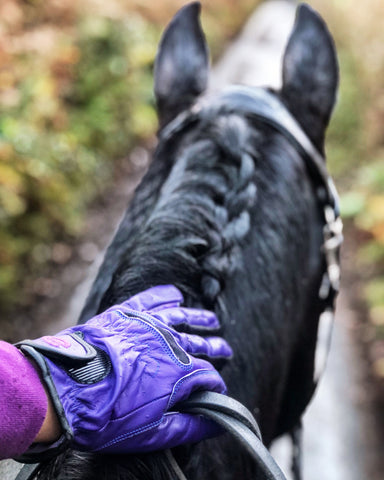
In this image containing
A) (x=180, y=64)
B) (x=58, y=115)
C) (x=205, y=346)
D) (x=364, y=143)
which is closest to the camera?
(x=205, y=346)

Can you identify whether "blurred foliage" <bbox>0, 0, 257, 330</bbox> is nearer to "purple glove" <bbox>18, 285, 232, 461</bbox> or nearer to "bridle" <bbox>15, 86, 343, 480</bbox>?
"bridle" <bbox>15, 86, 343, 480</bbox>

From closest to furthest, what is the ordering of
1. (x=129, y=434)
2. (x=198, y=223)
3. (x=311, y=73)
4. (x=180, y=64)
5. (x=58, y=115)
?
(x=129, y=434) → (x=198, y=223) → (x=311, y=73) → (x=180, y=64) → (x=58, y=115)

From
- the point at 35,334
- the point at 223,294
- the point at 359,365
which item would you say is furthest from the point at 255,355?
the point at 359,365

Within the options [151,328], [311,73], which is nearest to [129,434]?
[151,328]

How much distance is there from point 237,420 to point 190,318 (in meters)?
0.27

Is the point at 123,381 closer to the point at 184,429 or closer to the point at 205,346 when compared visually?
the point at 184,429

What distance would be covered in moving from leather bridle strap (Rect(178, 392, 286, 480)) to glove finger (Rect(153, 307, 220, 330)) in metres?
0.17

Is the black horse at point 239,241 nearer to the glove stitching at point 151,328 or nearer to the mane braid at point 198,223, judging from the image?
the mane braid at point 198,223

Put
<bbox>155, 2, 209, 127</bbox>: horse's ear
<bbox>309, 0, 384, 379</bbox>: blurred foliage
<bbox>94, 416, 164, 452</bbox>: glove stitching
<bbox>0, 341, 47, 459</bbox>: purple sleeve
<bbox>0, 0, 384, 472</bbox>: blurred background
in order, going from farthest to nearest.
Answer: <bbox>309, 0, 384, 379</bbox>: blurred foliage
<bbox>0, 0, 384, 472</bbox>: blurred background
<bbox>155, 2, 209, 127</bbox>: horse's ear
<bbox>94, 416, 164, 452</bbox>: glove stitching
<bbox>0, 341, 47, 459</bbox>: purple sleeve

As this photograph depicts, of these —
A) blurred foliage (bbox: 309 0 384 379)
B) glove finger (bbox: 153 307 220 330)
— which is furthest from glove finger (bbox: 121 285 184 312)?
blurred foliage (bbox: 309 0 384 379)

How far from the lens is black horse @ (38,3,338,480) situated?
1298 mm

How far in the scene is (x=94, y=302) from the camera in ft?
4.90

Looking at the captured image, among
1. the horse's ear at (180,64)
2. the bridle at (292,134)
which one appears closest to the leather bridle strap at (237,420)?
the bridle at (292,134)

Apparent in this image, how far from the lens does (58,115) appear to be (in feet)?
20.5
